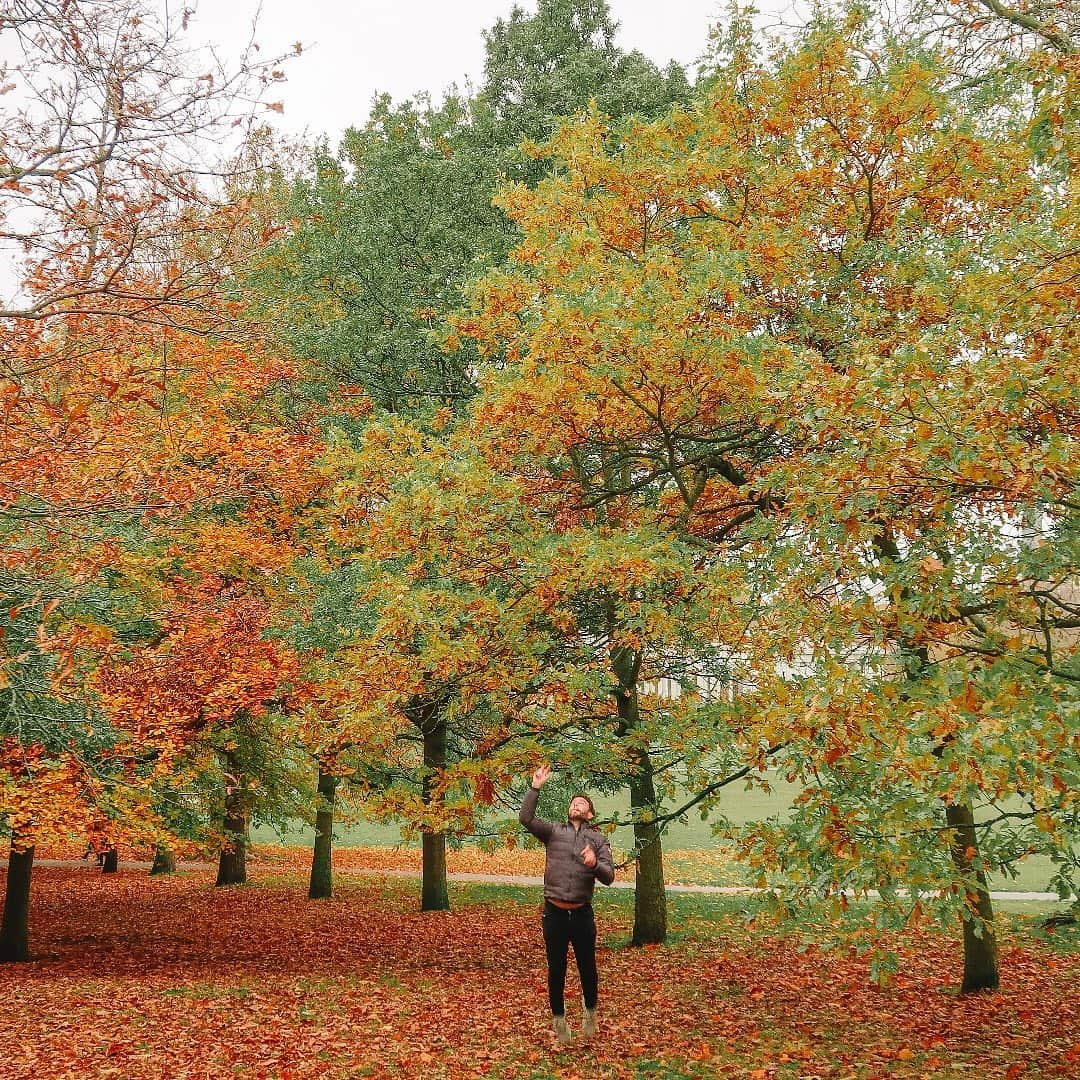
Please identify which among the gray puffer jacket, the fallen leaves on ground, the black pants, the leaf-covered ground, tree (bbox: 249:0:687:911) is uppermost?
tree (bbox: 249:0:687:911)

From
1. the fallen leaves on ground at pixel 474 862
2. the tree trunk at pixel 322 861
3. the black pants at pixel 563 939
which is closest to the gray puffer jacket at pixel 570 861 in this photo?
the black pants at pixel 563 939

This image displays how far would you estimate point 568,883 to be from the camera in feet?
23.6

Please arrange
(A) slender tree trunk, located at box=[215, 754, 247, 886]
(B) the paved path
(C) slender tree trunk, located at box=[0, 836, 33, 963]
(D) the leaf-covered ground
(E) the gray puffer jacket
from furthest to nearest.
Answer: (B) the paved path, (A) slender tree trunk, located at box=[215, 754, 247, 886], (C) slender tree trunk, located at box=[0, 836, 33, 963], (D) the leaf-covered ground, (E) the gray puffer jacket

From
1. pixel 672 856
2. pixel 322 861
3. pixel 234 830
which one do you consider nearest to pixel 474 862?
pixel 672 856

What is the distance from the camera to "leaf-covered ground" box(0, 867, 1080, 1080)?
24.0 feet

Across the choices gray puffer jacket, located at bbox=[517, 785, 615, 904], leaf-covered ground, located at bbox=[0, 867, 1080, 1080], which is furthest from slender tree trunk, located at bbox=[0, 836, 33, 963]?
gray puffer jacket, located at bbox=[517, 785, 615, 904]

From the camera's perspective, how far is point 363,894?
20.5 metres

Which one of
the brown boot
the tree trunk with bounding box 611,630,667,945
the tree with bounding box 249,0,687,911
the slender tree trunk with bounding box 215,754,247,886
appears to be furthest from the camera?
the slender tree trunk with bounding box 215,754,247,886

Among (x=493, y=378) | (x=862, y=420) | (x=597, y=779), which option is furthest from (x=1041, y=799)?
(x=597, y=779)

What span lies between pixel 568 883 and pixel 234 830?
15.0 m

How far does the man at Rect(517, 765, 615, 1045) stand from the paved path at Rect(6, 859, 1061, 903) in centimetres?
1016

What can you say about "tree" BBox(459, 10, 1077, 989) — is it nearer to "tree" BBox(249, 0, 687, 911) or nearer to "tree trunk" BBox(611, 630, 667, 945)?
"tree trunk" BBox(611, 630, 667, 945)

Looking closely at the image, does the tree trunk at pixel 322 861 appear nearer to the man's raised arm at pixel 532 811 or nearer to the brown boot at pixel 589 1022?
the brown boot at pixel 589 1022

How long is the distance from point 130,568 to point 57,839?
3833 millimetres
